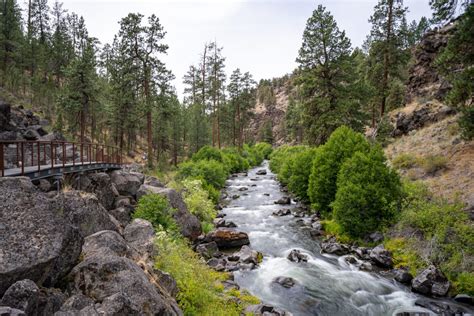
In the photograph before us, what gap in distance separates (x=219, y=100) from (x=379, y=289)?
4278 cm

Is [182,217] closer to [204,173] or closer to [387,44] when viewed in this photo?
[204,173]

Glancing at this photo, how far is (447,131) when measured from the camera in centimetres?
2100

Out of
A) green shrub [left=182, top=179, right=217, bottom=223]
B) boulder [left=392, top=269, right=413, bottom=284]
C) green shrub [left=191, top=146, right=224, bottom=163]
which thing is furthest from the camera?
green shrub [left=191, top=146, right=224, bottom=163]

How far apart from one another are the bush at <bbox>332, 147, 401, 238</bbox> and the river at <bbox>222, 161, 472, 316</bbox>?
2369 millimetres

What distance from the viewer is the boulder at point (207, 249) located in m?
13.4

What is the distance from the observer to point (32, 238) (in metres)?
5.24

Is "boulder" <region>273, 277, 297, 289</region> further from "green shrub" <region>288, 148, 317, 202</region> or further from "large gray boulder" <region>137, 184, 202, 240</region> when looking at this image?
"green shrub" <region>288, 148, 317, 202</region>

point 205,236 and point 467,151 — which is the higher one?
point 467,151

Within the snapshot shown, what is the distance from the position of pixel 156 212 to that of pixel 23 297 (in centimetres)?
871

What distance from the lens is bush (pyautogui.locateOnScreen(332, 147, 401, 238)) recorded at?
1486 cm

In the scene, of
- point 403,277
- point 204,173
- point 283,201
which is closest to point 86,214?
point 403,277

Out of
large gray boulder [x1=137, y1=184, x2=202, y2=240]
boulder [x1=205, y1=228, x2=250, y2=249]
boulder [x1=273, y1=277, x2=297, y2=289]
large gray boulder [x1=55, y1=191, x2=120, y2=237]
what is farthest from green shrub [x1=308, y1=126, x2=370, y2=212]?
large gray boulder [x1=55, y1=191, x2=120, y2=237]

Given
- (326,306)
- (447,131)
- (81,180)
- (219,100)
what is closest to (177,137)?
(219,100)

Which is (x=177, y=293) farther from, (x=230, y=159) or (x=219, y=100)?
(x=219, y=100)
